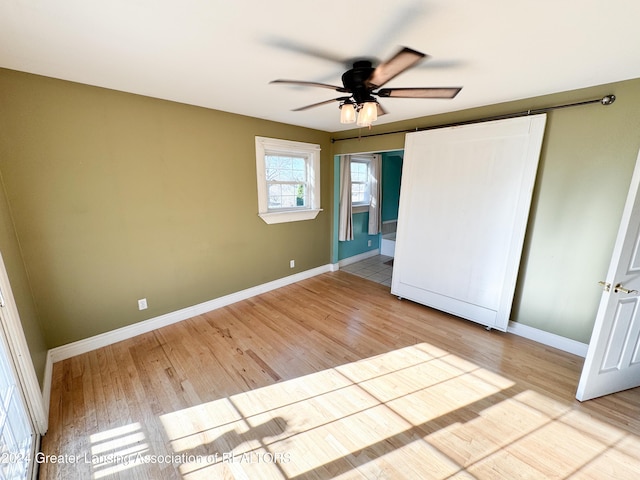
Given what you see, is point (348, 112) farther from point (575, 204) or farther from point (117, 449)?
point (117, 449)

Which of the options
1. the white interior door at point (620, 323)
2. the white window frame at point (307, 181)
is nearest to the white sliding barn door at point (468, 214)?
the white interior door at point (620, 323)

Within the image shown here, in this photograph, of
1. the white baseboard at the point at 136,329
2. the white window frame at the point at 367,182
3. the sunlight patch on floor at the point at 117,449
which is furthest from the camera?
the white window frame at the point at 367,182

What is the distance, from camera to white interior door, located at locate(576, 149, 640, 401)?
1577 mm

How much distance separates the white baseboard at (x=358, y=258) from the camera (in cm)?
477

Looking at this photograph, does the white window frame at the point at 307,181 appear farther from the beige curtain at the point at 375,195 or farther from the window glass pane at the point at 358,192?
the beige curtain at the point at 375,195

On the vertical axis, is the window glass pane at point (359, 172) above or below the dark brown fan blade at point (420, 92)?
below

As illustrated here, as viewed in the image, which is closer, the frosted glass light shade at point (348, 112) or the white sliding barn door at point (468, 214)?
the frosted glass light shade at point (348, 112)

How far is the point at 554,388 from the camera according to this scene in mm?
1962

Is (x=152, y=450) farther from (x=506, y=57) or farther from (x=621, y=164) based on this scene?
(x=621, y=164)

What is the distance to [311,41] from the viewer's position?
1.44 meters

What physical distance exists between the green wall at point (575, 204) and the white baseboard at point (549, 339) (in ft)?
0.15

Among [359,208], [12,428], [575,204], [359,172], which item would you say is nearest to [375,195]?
[359,208]

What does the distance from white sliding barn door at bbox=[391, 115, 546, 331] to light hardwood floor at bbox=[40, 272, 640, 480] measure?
49cm

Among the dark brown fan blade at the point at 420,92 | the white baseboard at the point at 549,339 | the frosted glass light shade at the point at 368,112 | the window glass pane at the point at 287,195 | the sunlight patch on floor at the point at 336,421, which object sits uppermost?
the dark brown fan blade at the point at 420,92
